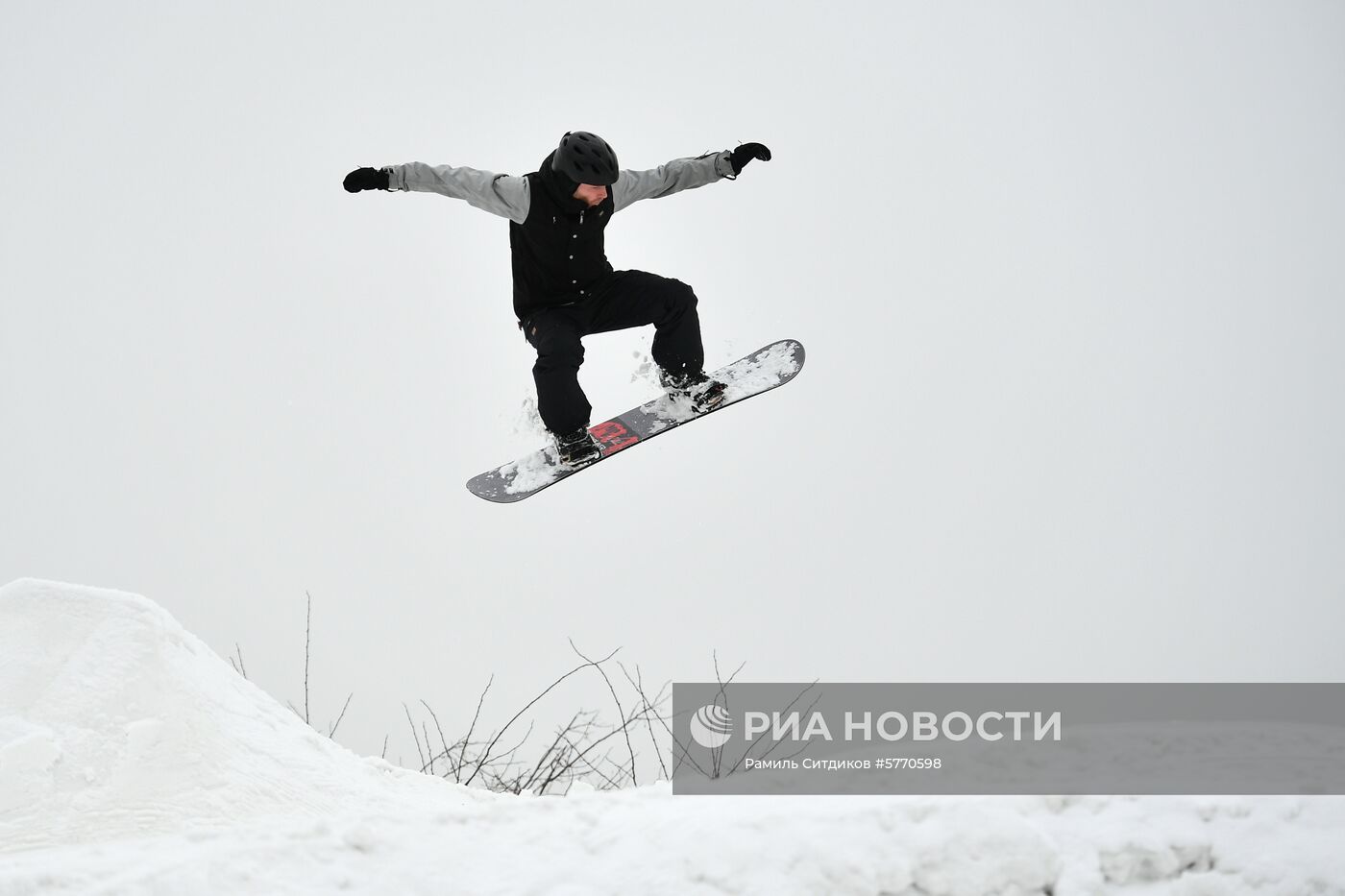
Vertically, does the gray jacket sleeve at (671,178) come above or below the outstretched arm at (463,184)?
above

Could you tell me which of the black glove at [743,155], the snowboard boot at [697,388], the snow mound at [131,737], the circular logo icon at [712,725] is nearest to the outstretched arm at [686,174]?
the black glove at [743,155]

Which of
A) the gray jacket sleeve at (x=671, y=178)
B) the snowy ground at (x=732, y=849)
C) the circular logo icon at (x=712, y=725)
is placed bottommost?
the snowy ground at (x=732, y=849)

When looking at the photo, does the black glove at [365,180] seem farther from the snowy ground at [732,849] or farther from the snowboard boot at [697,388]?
the snowy ground at [732,849]

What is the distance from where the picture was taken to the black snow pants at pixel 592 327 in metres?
5.90

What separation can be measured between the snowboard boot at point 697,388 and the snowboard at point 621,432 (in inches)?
1.2

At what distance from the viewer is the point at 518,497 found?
6496 millimetres

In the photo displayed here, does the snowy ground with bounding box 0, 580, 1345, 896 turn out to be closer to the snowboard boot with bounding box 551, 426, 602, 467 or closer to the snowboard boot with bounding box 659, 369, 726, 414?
the snowboard boot with bounding box 551, 426, 602, 467

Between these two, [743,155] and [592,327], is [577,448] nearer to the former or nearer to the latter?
[592,327]

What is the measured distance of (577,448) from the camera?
6281 millimetres

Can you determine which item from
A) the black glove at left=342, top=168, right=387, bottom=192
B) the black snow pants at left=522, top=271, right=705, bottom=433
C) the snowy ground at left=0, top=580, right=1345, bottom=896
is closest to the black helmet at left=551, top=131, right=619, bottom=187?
the black snow pants at left=522, top=271, right=705, bottom=433

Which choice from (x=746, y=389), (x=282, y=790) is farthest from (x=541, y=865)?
(x=746, y=389)

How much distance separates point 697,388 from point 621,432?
0.53 m

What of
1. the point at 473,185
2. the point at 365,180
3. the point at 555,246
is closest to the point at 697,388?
the point at 555,246

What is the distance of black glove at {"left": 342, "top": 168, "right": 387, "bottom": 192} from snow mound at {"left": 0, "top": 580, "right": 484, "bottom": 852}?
2.53 m
